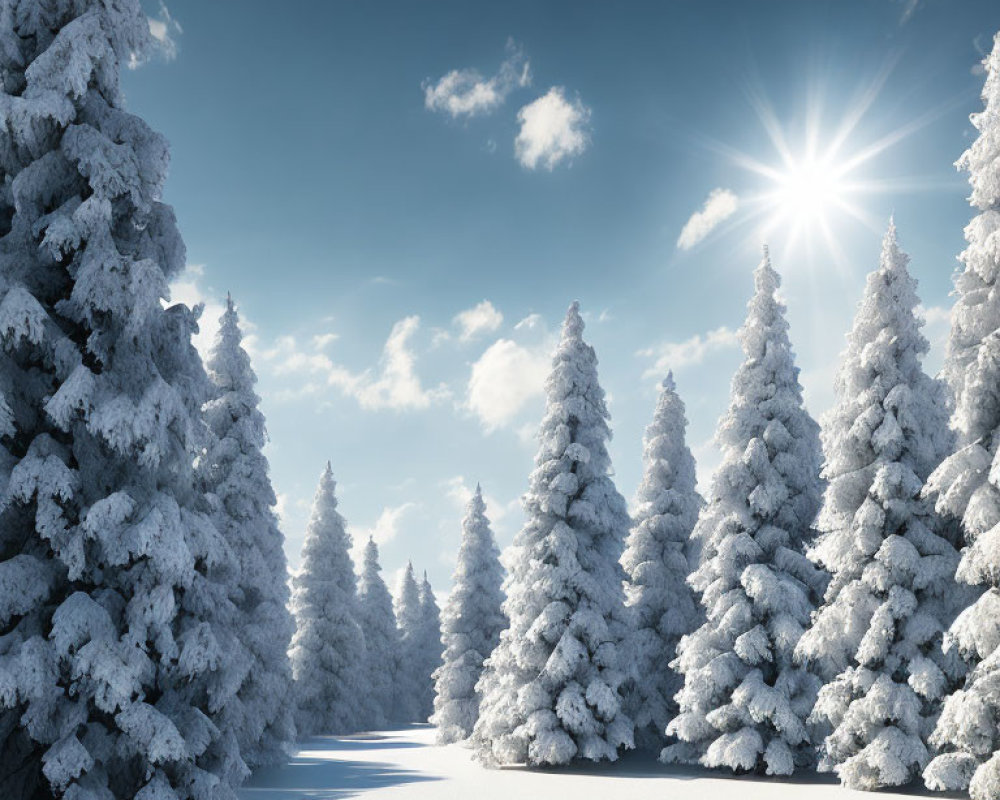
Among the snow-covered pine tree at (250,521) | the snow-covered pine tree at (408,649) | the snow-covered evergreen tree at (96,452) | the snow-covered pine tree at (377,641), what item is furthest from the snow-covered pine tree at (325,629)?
the snow-covered evergreen tree at (96,452)

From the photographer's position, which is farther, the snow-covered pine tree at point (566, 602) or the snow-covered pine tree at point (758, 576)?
the snow-covered pine tree at point (566, 602)

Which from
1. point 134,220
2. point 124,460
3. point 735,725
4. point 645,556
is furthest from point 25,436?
point 645,556

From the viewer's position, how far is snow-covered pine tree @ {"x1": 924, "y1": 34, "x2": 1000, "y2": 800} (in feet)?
49.4

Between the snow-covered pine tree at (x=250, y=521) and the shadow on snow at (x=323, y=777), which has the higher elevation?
the snow-covered pine tree at (x=250, y=521)

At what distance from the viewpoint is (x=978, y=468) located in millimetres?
16266

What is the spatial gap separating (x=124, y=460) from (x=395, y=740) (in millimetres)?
37148

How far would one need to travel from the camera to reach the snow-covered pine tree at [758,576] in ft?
85.7

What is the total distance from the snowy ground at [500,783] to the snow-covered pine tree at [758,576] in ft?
4.51

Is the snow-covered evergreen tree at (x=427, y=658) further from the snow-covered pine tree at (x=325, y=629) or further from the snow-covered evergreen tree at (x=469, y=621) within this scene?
the snow-covered evergreen tree at (x=469, y=621)

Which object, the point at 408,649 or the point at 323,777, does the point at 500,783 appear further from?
the point at 408,649

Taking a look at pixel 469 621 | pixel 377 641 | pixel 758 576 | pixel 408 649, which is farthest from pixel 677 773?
pixel 408 649

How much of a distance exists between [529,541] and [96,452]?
20362mm

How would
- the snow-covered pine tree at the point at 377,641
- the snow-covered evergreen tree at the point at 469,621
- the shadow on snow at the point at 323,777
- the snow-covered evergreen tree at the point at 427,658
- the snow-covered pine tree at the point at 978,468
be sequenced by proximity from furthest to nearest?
1. the snow-covered evergreen tree at the point at 427,658
2. the snow-covered pine tree at the point at 377,641
3. the snow-covered evergreen tree at the point at 469,621
4. the shadow on snow at the point at 323,777
5. the snow-covered pine tree at the point at 978,468

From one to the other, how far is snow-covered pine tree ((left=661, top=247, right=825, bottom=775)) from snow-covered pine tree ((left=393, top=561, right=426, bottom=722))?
46.2 m
